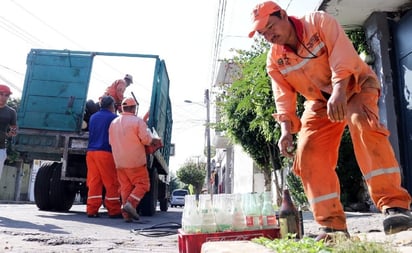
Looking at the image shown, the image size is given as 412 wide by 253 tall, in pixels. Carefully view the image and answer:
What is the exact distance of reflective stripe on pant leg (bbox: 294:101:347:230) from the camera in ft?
8.83

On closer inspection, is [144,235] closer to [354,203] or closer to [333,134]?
[333,134]

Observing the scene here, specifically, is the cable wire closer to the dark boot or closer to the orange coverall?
the orange coverall

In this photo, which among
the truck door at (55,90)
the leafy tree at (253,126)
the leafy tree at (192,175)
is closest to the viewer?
the truck door at (55,90)

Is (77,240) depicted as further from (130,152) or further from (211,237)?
(130,152)

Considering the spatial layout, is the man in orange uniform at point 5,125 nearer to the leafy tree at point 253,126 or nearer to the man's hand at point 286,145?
the leafy tree at point 253,126

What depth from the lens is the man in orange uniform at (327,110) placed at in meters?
2.55

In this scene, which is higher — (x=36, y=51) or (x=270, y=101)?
(x=36, y=51)

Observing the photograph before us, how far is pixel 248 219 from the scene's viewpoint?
111 inches

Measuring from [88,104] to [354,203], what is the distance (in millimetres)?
5153

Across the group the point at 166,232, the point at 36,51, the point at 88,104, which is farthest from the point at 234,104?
the point at 166,232

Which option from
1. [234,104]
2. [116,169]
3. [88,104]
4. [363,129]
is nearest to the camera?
[363,129]

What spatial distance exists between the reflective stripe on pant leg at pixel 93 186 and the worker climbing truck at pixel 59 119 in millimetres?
357

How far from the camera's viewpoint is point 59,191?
7.35m

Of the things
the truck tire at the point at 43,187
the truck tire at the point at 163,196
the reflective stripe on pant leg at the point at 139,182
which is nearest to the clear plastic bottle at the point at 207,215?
the reflective stripe on pant leg at the point at 139,182
